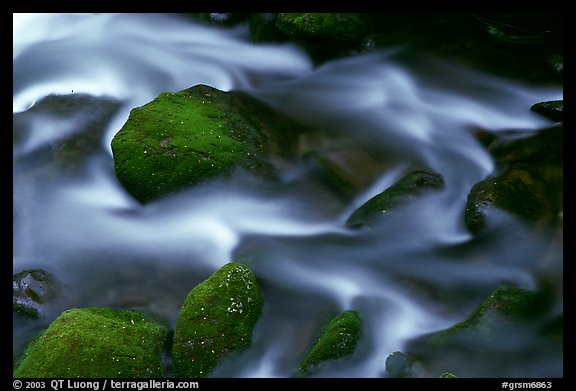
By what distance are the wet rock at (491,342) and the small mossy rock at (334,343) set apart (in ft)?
2.52

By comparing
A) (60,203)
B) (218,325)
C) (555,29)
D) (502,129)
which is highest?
(555,29)

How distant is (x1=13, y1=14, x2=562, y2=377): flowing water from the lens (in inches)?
332

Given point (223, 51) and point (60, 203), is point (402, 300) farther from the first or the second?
point (223, 51)

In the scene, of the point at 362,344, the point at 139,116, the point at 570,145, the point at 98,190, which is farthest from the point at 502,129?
the point at 98,190

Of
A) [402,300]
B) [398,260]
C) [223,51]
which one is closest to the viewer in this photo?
[402,300]

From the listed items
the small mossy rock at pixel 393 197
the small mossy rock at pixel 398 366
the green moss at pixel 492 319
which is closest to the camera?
the small mossy rock at pixel 398 366

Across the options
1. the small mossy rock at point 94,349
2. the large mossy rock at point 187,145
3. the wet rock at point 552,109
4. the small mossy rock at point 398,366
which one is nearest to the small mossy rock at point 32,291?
the small mossy rock at point 94,349

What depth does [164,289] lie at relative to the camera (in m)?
8.77

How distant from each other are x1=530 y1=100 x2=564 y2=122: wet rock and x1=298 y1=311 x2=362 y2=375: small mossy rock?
6.03m

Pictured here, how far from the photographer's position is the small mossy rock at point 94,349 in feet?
23.6

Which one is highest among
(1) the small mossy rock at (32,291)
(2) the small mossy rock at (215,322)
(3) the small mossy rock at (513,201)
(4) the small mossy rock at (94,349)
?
(3) the small mossy rock at (513,201)

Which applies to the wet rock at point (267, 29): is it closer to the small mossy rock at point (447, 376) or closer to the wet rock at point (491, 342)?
the wet rock at point (491, 342)

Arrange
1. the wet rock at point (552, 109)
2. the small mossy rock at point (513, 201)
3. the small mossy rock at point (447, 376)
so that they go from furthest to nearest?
the wet rock at point (552, 109), the small mossy rock at point (513, 201), the small mossy rock at point (447, 376)
